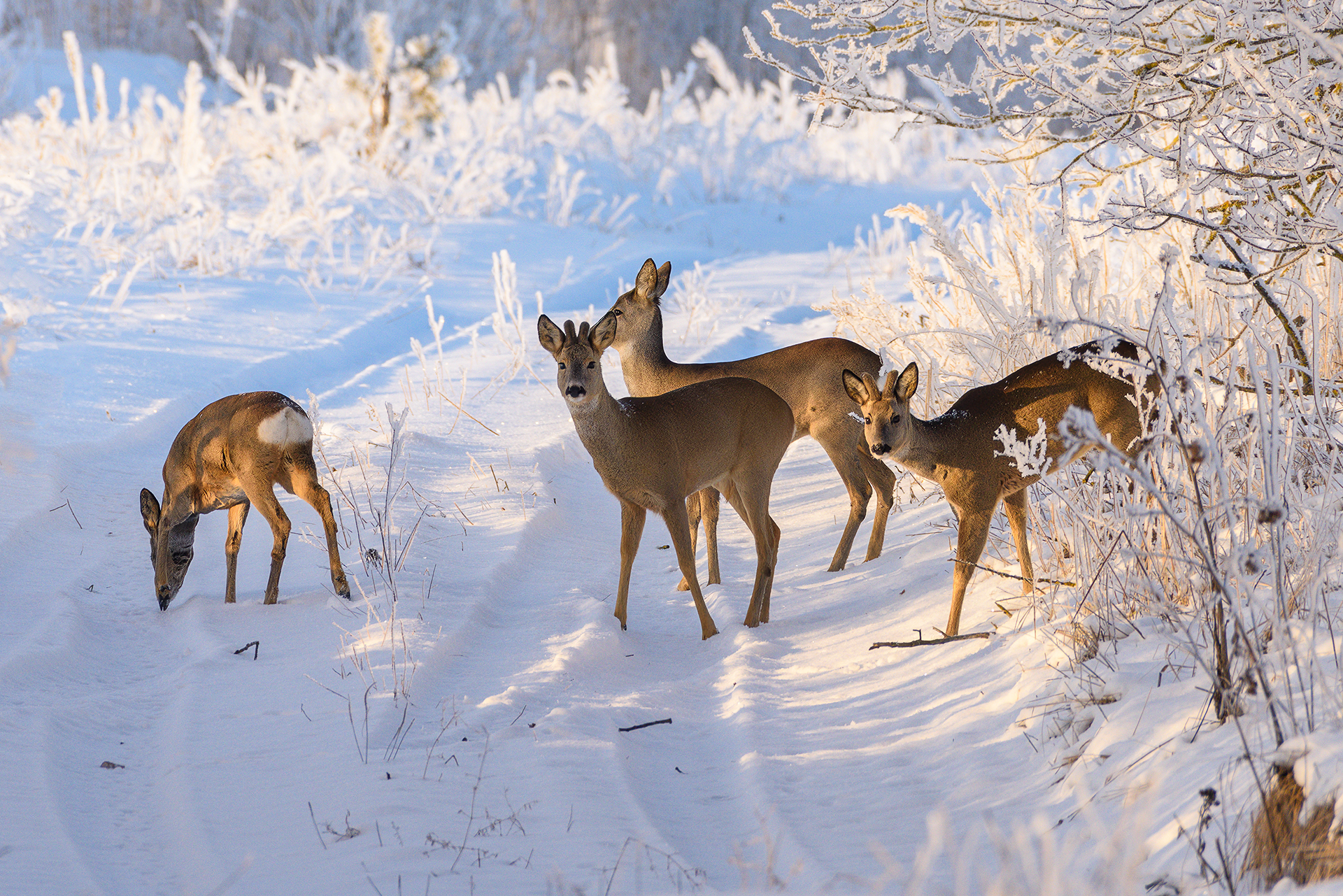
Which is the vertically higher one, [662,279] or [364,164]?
[364,164]

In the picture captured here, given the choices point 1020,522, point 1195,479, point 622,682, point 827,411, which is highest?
point 1195,479

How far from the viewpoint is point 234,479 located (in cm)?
629

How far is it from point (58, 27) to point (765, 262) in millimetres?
23572

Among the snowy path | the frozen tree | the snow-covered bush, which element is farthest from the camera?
the snow-covered bush

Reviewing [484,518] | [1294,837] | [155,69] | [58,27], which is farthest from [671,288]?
[58,27]

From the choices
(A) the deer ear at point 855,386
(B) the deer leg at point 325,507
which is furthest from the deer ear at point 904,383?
(B) the deer leg at point 325,507

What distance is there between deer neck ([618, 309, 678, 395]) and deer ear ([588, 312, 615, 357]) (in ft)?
5.72

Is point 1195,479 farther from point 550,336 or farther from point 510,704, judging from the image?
point 550,336

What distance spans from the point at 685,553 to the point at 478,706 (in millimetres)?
1611

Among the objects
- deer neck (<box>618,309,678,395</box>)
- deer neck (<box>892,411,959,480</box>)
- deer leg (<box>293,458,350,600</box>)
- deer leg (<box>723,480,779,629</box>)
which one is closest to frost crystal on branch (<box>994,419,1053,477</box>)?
deer neck (<box>892,411,959,480</box>)

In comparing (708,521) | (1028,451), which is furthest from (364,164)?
(1028,451)

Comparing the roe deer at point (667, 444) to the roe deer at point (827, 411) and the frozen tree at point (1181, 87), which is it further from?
the frozen tree at point (1181, 87)

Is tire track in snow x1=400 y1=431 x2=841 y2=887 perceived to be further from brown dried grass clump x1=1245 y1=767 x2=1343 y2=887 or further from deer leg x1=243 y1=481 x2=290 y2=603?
brown dried grass clump x1=1245 y1=767 x2=1343 y2=887

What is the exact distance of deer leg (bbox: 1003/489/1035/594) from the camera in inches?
227
